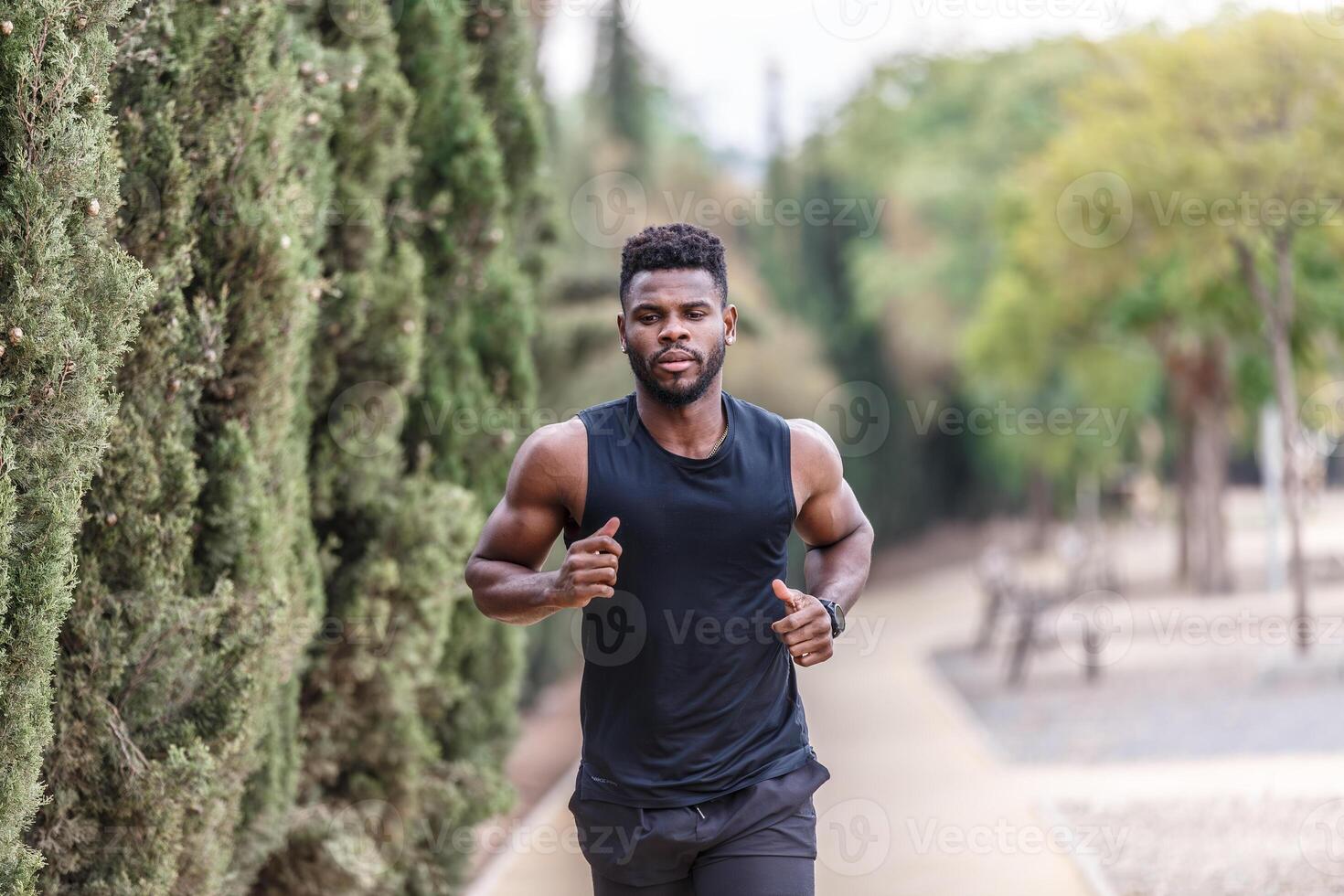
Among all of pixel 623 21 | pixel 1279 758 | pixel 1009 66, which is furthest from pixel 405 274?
pixel 1009 66

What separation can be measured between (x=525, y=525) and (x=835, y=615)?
76 centimetres

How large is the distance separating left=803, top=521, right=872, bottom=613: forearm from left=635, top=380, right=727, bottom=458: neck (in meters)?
0.40

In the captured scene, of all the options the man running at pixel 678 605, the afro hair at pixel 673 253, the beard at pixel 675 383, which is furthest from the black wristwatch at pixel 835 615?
the afro hair at pixel 673 253

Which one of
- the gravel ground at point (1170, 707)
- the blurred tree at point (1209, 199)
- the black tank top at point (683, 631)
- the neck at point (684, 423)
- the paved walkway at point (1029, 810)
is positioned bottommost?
the gravel ground at point (1170, 707)

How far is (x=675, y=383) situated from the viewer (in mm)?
3543

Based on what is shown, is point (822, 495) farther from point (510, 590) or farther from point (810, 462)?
point (510, 590)

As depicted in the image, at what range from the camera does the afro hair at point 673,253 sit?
11.8ft

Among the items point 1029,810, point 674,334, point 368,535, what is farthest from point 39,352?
point 1029,810

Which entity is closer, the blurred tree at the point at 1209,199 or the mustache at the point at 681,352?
the mustache at the point at 681,352

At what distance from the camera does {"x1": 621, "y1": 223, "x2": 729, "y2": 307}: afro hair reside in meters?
3.60

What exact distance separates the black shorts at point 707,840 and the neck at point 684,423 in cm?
79

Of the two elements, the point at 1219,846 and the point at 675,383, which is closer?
the point at 675,383

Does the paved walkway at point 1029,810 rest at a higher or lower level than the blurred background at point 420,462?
lower

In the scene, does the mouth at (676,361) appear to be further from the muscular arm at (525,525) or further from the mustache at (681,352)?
the muscular arm at (525,525)
